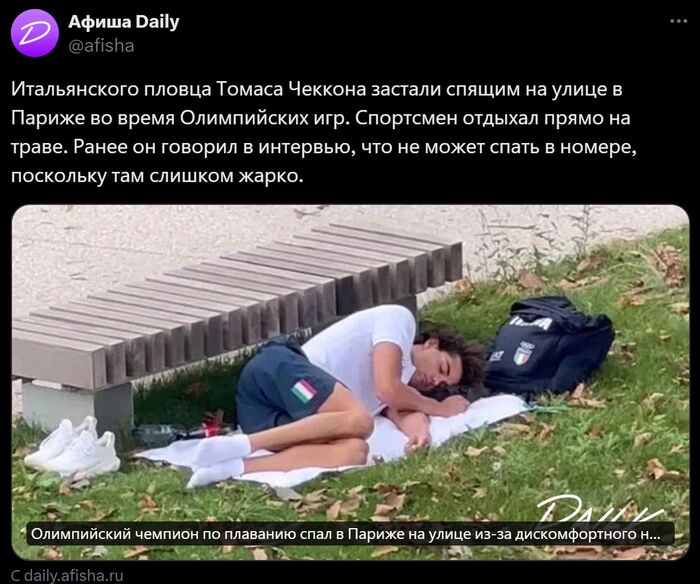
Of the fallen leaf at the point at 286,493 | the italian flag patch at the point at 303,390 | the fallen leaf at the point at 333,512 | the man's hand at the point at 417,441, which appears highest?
the italian flag patch at the point at 303,390

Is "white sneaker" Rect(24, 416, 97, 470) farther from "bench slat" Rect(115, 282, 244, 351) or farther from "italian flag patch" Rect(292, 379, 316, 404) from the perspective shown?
"italian flag patch" Rect(292, 379, 316, 404)

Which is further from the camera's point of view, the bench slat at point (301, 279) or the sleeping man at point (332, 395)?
the bench slat at point (301, 279)

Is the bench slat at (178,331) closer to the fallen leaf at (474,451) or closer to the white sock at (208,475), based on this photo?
the white sock at (208,475)

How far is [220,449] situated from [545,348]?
0.99m

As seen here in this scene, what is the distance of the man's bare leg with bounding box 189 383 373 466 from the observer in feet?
31.6

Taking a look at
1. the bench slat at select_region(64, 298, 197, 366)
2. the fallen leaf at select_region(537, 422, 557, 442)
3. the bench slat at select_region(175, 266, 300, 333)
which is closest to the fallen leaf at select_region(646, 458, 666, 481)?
the fallen leaf at select_region(537, 422, 557, 442)

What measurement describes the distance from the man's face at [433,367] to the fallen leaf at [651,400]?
0.54 m

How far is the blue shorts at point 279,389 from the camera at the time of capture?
379 inches

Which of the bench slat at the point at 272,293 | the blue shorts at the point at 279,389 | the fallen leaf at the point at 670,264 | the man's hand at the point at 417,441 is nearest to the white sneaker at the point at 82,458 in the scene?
the blue shorts at the point at 279,389
